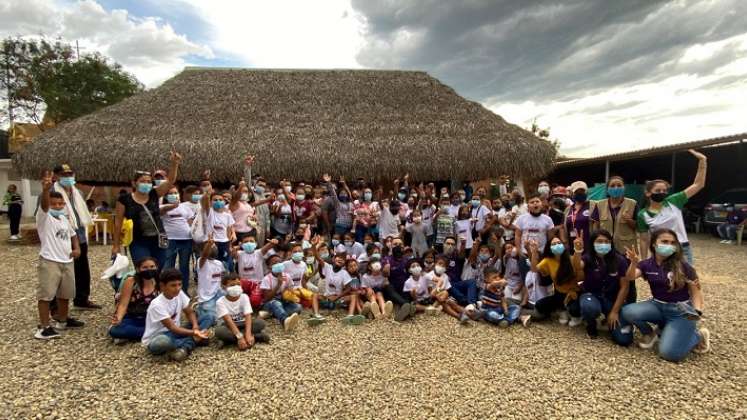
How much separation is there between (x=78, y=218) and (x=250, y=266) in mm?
2265

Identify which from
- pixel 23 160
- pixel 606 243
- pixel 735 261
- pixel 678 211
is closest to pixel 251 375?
pixel 606 243

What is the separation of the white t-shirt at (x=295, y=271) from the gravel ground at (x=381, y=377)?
2.74 feet

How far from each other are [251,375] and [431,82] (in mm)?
14473

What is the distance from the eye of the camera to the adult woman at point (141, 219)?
4.69 metres

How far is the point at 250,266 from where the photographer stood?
5469mm

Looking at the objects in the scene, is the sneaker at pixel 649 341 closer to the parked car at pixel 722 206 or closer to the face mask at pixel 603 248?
the face mask at pixel 603 248

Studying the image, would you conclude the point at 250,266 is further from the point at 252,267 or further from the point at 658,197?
the point at 658,197

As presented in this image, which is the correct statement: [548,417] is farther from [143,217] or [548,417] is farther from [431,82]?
[431,82]

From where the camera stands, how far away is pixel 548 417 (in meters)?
2.88

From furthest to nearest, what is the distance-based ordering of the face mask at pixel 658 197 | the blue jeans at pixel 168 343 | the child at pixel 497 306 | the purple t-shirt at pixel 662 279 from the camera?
the child at pixel 497 306 → the face mask at pixel 658 197 → the purple t-shirt at pixel 662 279 → the blue jeans at pixel 168 343

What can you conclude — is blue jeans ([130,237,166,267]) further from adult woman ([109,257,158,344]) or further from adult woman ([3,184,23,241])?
adult woman ([3,184,23,241])

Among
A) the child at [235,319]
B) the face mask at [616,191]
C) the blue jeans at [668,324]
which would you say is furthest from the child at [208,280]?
the face mask at [616,191]

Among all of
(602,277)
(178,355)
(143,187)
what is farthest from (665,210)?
(143,187)

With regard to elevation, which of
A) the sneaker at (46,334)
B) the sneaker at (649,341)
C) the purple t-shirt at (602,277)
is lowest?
the sneaker at (46,334)
